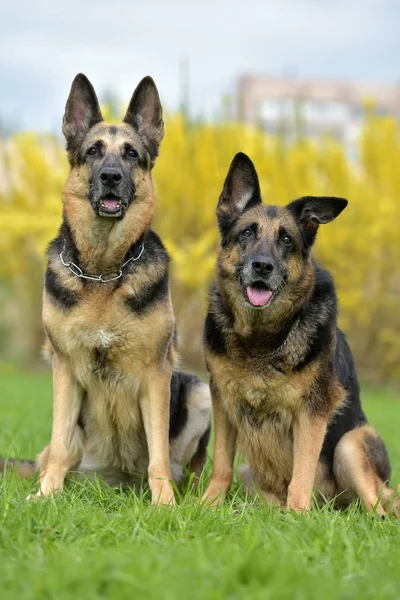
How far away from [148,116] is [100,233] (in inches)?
33.3

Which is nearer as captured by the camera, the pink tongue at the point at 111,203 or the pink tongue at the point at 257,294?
the pink tongue at the point at 257,294

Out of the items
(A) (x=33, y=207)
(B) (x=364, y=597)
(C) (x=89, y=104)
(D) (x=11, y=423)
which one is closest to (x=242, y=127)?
(A) (x=33, y=207)

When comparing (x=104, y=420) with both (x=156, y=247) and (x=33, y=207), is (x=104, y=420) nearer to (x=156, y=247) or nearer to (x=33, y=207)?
(x=156, y=247)

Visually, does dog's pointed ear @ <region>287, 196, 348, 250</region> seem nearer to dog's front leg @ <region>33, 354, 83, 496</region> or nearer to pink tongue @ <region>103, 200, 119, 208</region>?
pink tongue @ <region>103, 200, 119, 208</region>

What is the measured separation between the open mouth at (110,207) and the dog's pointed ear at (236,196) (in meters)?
0.59

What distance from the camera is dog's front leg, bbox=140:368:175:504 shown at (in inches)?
175

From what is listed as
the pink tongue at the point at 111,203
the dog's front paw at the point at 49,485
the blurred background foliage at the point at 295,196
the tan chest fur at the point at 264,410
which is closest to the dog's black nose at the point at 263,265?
the tan chest fur at the point at 264,410

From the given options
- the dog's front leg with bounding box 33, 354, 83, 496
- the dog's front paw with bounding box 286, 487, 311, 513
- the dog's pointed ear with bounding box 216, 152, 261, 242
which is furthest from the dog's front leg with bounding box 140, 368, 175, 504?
the dog's pointed ear with bounding box 216, 152, 261, 242

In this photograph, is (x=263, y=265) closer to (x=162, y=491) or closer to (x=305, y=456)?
(x=305, y=456)

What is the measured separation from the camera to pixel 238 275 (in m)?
4.42

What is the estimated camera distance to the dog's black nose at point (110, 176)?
4371 millimetres

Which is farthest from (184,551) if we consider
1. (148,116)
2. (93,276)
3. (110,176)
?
(148,116)

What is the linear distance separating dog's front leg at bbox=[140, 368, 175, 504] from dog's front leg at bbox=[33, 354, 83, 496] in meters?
0.41

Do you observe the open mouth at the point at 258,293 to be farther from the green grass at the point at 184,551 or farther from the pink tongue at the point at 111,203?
the green grass at the point at 184,551
